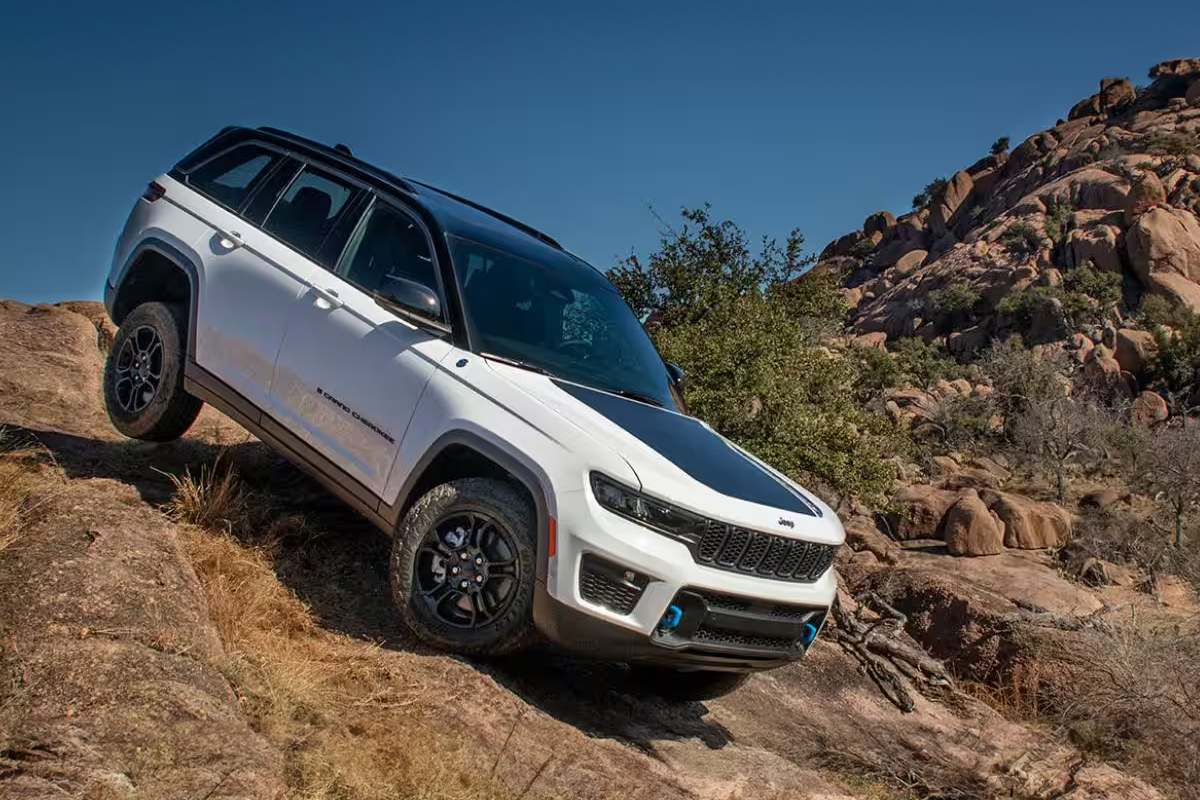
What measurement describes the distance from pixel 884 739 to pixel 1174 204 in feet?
196

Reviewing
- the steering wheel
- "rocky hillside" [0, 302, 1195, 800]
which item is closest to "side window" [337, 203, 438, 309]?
the steering wheel

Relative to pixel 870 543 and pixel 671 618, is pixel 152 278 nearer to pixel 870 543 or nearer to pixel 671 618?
pixel 671 618

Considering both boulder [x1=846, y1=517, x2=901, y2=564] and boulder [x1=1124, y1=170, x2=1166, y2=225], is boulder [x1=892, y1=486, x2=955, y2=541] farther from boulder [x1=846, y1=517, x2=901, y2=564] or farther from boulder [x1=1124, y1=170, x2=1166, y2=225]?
boulder [x1=1124, y1=170, x2=1166, y2=225]

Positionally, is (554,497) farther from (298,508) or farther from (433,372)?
(298,508)

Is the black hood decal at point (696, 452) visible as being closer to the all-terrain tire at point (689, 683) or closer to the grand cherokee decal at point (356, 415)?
the grand cherokee decal at point (356, 415)

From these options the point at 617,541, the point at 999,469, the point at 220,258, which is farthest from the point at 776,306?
the point at 999,469

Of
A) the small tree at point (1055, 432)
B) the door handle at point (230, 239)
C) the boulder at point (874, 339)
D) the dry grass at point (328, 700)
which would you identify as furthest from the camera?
the boulder at point (874, 339)

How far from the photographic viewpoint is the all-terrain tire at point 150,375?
5977 millimetres

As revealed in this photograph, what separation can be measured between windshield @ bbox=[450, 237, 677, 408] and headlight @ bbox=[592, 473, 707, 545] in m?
1.06

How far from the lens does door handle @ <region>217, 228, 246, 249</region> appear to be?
231 inches

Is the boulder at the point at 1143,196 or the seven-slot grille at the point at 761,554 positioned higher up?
the boulder at the point at 1143,196

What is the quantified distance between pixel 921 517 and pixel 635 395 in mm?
20629

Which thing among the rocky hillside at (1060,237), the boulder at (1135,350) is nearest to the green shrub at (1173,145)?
the rocky hillside at (1060,237)

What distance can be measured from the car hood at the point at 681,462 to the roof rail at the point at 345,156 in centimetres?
162
